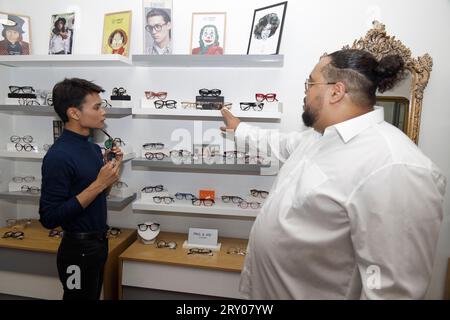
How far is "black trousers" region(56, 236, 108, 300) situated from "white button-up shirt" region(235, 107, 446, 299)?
79cm

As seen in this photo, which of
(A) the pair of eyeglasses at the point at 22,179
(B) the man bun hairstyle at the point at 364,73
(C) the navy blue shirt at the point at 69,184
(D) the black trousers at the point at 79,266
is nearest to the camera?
(B) the man bun hairstyle at the point at 364,73

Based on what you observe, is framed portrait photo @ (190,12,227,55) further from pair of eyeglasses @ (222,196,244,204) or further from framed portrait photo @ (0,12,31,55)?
framed portrait photo @ (0,12,31,55)

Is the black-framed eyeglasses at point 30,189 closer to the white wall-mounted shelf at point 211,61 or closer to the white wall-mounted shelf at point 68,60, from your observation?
the white wall-mounted shelf at point 68,60

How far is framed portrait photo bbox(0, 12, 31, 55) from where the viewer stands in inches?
88.3

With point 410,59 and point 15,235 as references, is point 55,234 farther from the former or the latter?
point 410,59

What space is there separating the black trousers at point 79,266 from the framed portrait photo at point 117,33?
1.34m

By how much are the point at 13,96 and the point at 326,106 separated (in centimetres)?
216

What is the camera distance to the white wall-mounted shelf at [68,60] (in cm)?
204

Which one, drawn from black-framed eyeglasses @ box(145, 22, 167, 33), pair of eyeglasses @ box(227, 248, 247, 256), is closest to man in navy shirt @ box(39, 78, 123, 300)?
black-framed eyeglasses @ box(145, 22, 167, 33)

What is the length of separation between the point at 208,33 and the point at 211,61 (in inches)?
9.1

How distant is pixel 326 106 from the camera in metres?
1.22


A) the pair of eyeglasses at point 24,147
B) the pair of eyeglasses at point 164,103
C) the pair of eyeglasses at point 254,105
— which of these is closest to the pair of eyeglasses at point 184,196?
the pair of eyeglasses at point 164,103
